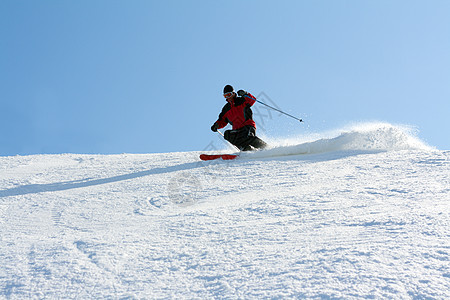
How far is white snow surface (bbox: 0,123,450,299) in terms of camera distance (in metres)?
1.93

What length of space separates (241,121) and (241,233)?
4.61m

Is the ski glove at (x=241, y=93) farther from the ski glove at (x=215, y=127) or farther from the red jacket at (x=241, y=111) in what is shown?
the ski glove at (x=215, y=127)

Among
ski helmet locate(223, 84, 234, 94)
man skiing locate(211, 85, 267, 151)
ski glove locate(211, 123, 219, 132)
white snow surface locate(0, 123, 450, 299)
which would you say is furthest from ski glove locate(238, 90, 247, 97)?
white snow surface locate(0, 123, 450, 299)

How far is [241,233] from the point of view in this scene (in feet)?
8.63

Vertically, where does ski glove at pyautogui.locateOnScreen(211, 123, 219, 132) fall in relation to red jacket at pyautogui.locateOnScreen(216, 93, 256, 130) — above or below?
below

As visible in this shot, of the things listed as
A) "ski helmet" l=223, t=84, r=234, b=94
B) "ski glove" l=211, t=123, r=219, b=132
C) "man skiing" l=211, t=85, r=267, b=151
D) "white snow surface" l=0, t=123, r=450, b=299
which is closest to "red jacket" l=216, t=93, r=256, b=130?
"man skiing" l=211, t=85, r=267, b=151

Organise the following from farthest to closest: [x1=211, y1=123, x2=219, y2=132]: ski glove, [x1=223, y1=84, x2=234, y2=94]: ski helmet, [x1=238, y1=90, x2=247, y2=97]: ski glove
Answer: [x1=211, y1=123, x2=219, y2=132]: ski glove, [x1=223, y1=84, x2=234, y2=94]: ski helmet, [x1=238, y1=90, x2=247, y2=97]: ski glove

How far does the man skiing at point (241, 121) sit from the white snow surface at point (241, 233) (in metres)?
1.86

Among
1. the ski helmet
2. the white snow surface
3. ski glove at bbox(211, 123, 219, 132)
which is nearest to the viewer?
the white snow surface

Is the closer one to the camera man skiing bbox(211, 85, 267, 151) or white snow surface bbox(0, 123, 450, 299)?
white snow surface bbox(0, 123, 450, 299)

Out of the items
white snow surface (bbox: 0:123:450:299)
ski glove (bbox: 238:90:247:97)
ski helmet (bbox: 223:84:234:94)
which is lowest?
white snow surface (bbox: 0:123:450:299)

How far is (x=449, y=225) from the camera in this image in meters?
2.40

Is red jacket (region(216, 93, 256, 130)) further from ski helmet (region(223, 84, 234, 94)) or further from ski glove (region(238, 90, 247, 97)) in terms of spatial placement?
ski helmet (region(223, 84, 234, 94))

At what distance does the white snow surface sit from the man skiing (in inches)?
73.3
